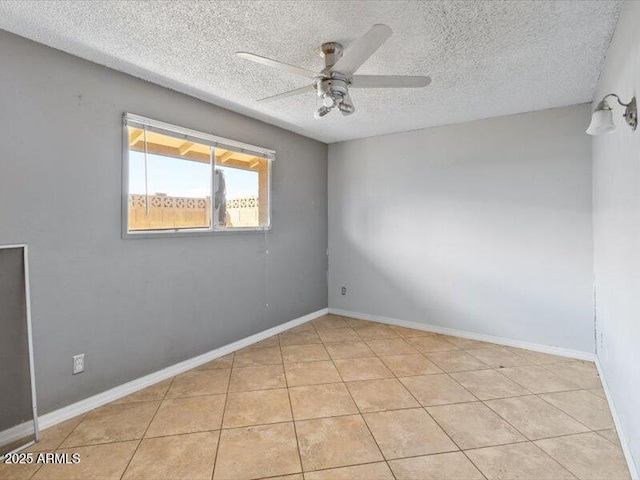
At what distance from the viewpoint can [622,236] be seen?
1.85m

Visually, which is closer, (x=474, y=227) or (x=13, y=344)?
(x=13, y=344)

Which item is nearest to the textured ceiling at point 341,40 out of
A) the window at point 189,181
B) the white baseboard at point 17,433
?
the window at point 189,181

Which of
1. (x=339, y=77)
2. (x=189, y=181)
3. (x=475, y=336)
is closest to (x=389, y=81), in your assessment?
(x=339, y=77)

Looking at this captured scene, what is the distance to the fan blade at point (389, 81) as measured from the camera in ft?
6.32

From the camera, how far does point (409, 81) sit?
1.95 metres

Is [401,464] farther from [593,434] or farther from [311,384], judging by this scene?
[593,434]

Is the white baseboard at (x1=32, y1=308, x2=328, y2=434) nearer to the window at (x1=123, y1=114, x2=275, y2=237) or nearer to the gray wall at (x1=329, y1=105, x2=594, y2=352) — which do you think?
the window at (x1=123, y1=114, x2=275, y2=237)

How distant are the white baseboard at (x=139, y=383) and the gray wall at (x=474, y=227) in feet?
5.31

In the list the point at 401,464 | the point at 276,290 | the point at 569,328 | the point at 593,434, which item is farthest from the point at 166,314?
the point at 569,328

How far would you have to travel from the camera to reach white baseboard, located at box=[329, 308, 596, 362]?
3123 millimetres

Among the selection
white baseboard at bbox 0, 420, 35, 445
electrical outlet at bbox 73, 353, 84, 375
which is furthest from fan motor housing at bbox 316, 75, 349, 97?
white baseboard at bbox 0, 420, 35, 445

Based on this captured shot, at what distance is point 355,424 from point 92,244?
7.17ft

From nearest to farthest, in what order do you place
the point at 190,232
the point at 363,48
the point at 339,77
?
the point at 363,48 → the point at 339,77 → the point at 190,232

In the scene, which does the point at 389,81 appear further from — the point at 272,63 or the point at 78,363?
the point at 78,363
